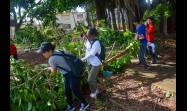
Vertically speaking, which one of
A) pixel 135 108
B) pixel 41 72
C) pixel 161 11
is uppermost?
pixel 161 11

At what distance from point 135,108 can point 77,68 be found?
4.52 ft

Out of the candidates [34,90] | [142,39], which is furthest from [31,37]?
[34,90]

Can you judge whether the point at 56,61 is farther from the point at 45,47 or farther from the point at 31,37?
the point at 31,37

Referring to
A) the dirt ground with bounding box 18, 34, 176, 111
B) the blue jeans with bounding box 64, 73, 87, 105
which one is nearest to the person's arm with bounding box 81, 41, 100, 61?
the blue jeans with bounding box 64, 73, 87, 105

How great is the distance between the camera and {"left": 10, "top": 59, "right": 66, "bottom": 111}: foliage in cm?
574

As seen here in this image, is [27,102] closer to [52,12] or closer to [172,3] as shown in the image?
[52,12]

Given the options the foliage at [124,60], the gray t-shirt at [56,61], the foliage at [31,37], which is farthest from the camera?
the foliage at [31,37]

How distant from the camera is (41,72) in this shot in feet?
21.1

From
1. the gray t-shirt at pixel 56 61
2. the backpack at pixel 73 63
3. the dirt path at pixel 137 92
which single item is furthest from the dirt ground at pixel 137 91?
the gray t-shirt at pixel 56 61

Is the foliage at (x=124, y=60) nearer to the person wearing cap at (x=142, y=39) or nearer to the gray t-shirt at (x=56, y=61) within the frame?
the person wearing cap at (x=142, y=39)

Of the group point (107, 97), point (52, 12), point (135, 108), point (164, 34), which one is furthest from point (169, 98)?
point (164, 34)

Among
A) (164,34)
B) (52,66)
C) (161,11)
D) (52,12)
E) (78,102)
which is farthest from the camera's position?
(164,34)

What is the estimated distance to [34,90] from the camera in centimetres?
596

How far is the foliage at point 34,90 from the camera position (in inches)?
226
